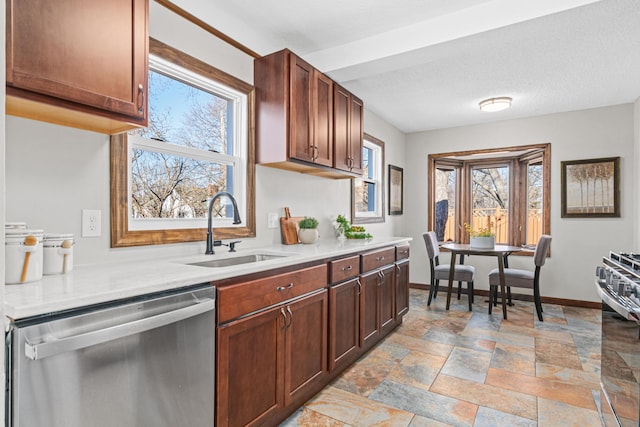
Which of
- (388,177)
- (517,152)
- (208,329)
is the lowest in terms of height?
(208,329)

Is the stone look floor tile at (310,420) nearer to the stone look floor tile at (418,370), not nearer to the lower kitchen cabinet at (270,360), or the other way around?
the lower kitchen cabinet at (270,360)

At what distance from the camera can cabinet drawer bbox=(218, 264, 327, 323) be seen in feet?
5.11

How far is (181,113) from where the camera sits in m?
2.27

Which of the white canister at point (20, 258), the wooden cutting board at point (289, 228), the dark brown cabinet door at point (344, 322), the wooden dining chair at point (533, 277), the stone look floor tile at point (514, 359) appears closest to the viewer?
the white canister at point (20, 258)

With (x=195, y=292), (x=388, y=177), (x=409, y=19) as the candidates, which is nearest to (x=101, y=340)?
(x=195, y=292)

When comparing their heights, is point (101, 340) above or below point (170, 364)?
above

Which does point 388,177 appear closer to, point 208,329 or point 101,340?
point 208,329

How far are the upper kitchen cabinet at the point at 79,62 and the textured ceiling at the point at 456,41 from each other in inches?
30.0

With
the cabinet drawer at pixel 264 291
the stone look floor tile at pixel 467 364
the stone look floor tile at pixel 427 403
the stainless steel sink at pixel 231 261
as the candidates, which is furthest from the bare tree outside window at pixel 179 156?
the stone look floor tile at pixel 467 364

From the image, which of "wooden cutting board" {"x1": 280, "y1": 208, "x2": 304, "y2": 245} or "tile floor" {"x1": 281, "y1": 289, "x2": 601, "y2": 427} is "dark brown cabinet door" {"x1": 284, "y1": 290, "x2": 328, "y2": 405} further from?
"wooden cutting board" {"x1": 280, "y1": 208, "x2": 304, "y2": 245}

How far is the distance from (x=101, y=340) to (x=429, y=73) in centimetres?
330

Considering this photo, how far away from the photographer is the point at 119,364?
1.18m

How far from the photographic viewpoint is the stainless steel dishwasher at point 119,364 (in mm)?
971

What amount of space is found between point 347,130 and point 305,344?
78.5 inches
